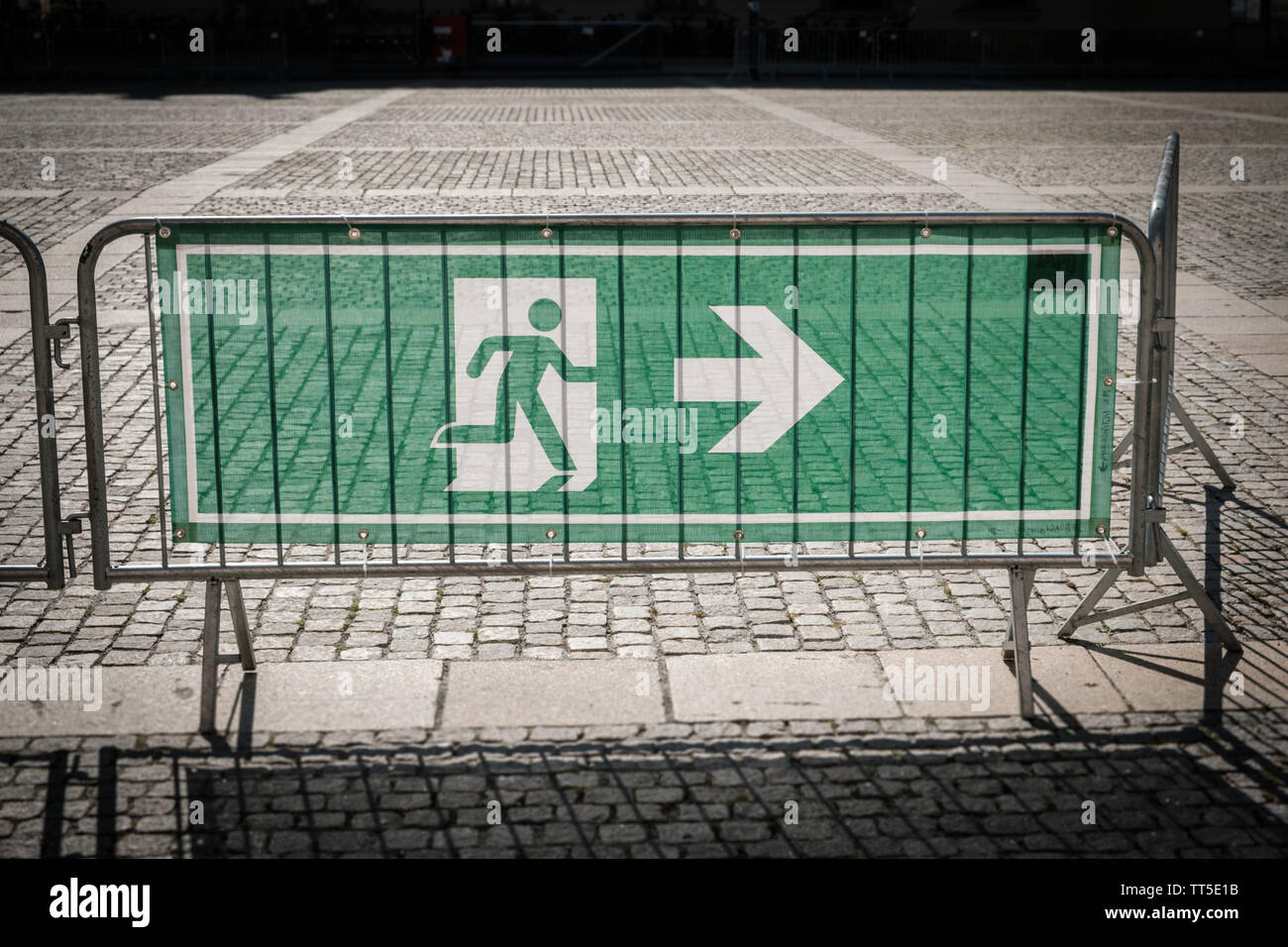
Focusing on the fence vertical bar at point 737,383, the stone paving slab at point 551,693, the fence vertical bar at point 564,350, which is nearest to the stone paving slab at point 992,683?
the fence vertical bar at point 737,383

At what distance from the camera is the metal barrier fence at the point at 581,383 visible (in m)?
4.95

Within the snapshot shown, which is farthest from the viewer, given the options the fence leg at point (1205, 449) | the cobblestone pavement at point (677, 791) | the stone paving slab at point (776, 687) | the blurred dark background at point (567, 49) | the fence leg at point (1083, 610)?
the blurred dark background at point (567, 49)

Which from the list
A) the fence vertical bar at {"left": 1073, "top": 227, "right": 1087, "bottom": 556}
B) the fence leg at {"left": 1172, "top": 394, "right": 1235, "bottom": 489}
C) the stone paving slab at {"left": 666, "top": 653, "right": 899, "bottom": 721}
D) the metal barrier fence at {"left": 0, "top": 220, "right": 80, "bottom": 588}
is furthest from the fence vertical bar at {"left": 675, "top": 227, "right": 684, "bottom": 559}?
the fence leg at {"left": 1172, "top": 394, "right": 1235, "bottom": 489}

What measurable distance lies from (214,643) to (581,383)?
1.34m

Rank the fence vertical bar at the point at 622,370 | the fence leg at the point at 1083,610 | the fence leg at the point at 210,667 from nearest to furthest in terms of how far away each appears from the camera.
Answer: the fence leg at the point at 210,667 < the fence vertical bar at the point at 622,370 < the fence leg at the point at 1083,610

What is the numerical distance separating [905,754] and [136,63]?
3838 cm

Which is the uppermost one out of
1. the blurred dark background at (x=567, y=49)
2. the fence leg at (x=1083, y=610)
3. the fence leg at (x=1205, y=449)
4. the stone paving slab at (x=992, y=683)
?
the blurred dark background at (x=567, y=49)

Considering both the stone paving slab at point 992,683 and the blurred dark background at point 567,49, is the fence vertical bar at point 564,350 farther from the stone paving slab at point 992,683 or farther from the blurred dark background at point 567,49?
the blurred dark background at point 567,49

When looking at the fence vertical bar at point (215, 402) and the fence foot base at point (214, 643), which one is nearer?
the fence foot base at point (214, 643)

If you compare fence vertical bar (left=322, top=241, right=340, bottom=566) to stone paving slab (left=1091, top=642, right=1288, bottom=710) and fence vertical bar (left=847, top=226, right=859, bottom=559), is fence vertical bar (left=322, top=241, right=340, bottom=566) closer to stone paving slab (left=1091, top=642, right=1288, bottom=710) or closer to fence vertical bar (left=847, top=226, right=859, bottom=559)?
fence vertical bar (left=847, top=226, right=859, bottom=559)

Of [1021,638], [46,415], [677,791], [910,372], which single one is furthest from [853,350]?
[46,415]

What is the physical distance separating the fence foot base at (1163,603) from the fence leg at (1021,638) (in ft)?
1.18

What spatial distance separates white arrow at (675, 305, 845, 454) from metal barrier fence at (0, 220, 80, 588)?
188cm
